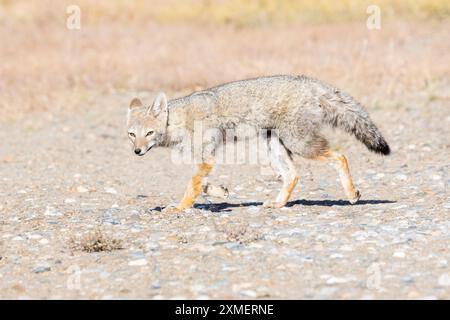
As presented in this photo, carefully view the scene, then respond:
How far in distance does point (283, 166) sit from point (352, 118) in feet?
3.00

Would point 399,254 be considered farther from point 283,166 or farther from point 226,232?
point 283,166

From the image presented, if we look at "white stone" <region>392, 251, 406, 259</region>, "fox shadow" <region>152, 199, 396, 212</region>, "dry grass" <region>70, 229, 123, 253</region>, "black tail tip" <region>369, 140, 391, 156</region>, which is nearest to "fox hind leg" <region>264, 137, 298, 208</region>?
"fox shadow" <region>152, 199, 396, 212</region>

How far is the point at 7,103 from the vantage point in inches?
628

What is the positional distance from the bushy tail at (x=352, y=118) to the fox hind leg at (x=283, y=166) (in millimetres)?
609

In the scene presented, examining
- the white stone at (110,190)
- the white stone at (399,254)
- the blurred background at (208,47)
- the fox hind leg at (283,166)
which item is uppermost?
the blurred background at (208,47)

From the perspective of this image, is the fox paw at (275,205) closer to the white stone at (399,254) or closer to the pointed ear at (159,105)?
the pointed ear at (159,105)

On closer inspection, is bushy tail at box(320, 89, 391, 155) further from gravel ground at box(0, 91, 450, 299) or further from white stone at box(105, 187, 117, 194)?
white stone at box(105, 187, 117, 194)

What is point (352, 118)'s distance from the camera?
8359mm

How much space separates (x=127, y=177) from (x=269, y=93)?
11.1 feet

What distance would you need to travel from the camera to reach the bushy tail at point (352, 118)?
835 centimetres

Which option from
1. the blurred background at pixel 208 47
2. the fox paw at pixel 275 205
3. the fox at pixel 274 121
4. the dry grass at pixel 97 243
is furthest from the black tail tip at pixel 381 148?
the blurred background at pixel 208 47

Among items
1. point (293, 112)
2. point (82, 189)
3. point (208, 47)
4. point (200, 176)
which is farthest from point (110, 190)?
point (208, 47)
